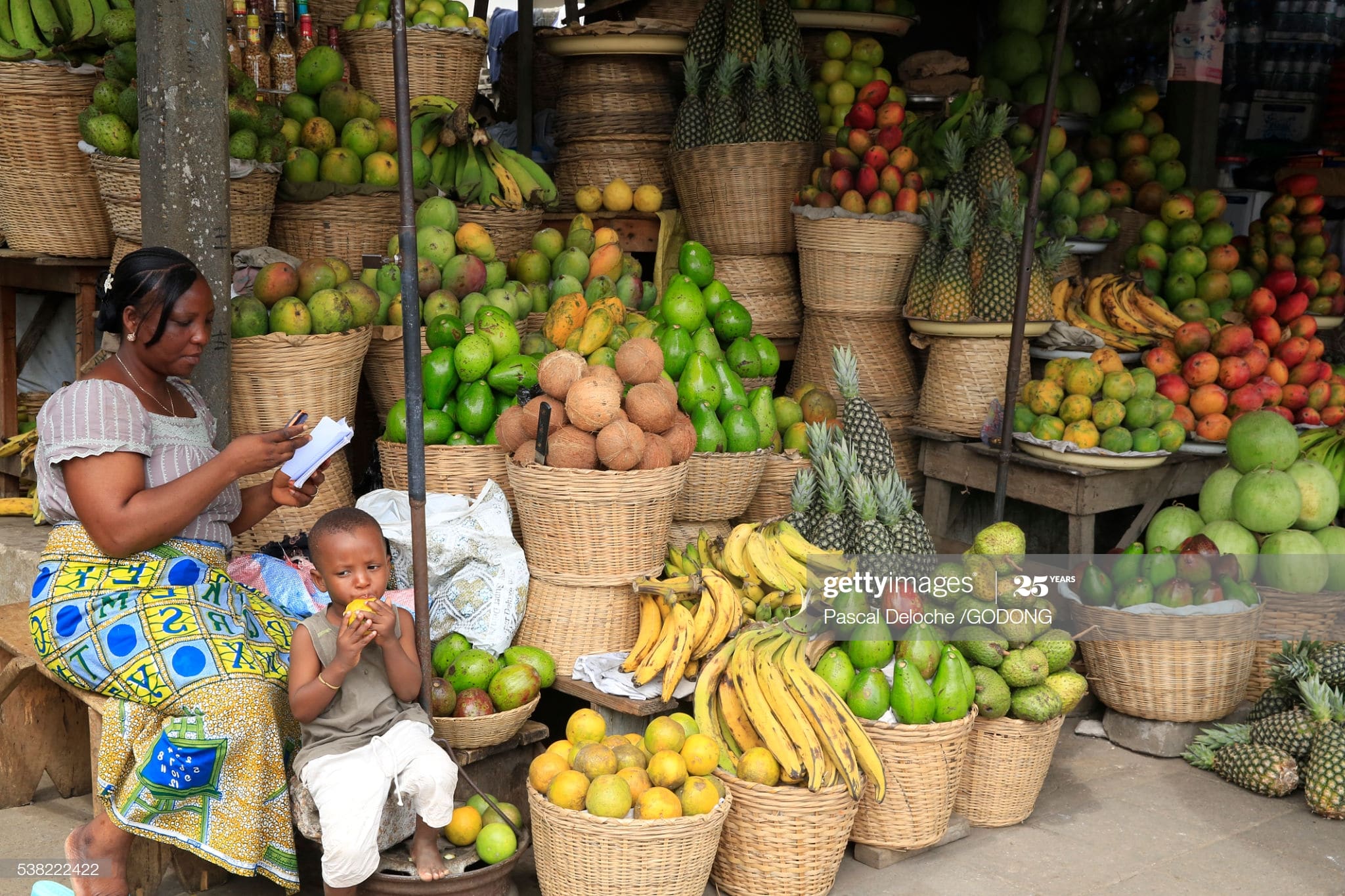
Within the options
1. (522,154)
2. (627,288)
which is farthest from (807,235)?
(522,154)

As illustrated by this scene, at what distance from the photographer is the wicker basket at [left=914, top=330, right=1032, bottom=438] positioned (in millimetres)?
4910

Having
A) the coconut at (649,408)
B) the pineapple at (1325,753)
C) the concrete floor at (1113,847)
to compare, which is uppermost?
the coconut at (649,408)

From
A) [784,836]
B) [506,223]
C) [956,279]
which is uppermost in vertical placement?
[506,223]

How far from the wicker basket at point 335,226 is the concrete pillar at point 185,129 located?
89 centimetres

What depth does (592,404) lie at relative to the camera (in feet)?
11.2

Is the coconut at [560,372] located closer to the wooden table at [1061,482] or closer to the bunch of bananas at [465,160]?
the bunch of bananas at [465,160]

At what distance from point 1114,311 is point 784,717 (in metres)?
2.99

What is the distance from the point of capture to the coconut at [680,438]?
3586 mm

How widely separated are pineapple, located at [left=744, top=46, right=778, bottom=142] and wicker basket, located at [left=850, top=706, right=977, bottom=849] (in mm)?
2736

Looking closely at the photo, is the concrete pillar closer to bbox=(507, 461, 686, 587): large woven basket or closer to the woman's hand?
the woman's hand

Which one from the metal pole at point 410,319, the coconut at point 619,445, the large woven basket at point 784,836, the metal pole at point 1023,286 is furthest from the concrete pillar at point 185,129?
the metal pole at point 1023,286

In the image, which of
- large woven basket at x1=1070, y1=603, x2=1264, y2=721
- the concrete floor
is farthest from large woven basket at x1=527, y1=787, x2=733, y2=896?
large woven basket at x1=1070, y1=603, x2=1264, y2=721

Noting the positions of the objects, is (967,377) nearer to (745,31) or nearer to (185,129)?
(745,31)

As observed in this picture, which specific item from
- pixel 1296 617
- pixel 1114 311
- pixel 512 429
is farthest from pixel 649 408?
pixel 1114 311
